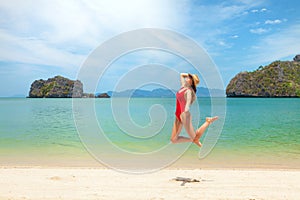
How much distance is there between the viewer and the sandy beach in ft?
23.2

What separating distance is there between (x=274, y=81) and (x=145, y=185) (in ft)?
553

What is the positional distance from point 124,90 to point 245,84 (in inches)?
6956

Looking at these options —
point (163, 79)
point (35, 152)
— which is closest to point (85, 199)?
point (163, 79)

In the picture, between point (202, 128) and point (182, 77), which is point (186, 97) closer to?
point (182, 77)

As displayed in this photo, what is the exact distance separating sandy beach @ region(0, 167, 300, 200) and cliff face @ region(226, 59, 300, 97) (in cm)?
16246

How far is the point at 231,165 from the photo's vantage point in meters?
12.5

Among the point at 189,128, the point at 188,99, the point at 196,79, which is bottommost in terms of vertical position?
the point at 189,128

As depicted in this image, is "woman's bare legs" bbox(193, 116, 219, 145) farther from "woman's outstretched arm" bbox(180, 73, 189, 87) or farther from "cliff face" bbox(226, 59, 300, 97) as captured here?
"cliff face" bbox(226, 59, 300, 97)

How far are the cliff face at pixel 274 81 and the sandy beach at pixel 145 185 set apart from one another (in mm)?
162464

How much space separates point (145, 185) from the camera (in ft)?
26.3

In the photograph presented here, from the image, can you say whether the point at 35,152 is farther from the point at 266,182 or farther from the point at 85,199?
the point at 266,182

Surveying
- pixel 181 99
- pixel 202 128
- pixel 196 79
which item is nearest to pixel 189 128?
pixel 202 128

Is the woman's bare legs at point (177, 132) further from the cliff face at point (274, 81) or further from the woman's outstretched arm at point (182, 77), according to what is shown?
the cliff face at point (274, 81)

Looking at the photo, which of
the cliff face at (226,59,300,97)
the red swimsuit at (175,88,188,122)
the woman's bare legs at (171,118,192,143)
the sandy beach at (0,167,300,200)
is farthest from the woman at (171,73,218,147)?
the cliff face at (226,59,300,97)
